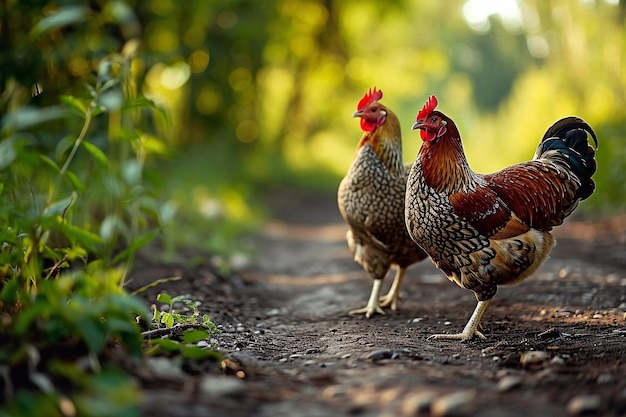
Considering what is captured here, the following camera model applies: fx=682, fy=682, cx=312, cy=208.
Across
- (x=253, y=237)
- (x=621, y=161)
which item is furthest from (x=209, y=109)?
(x=621, y=161)

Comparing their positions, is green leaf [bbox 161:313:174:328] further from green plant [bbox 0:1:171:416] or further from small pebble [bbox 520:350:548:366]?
small pebble [bbox 520:350:548:366]

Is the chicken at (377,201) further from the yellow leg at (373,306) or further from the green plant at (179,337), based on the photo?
the green plant at (179,337)

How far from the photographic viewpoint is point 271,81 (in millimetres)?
23078

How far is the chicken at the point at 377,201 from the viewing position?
14.6 feet

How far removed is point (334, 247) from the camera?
9.51 meters

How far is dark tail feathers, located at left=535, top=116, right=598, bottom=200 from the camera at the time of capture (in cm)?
413

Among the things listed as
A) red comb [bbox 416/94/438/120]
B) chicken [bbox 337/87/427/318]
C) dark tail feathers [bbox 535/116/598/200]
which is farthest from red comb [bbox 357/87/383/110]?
dark tail feathers [bbox 535/116/598/200]

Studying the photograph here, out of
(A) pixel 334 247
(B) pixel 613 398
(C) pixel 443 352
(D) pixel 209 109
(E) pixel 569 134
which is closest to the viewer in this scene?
(B) pixel 613 398

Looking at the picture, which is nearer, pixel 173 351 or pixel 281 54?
pixel 173 351

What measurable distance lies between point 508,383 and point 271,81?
21.2 m

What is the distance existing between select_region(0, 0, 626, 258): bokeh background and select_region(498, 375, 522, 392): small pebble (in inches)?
80.5

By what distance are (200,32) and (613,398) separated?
14242 mm

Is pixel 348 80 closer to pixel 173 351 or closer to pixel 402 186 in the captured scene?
pixel 402 186

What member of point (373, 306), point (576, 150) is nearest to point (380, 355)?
point (373, 306)
